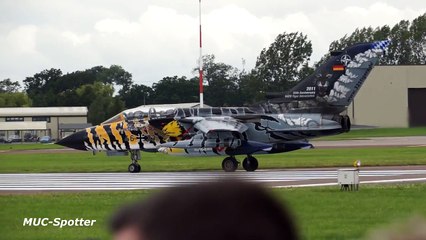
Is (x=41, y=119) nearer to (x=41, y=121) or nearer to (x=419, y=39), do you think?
(x=41, y=121)

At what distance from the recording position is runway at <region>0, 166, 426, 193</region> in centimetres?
2266

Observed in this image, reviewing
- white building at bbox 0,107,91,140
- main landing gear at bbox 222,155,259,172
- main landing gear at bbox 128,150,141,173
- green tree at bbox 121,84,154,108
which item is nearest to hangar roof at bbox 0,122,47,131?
white building at bbox 0,107,91,140

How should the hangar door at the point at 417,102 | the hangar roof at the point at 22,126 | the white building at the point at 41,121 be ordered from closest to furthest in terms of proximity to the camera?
the hangar door at the point at 417,102, the hangar roof at the point at 22,126, the white building at the point at 41,121

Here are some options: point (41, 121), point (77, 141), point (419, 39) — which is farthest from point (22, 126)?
point (77, 141)

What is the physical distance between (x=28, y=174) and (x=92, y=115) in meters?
56.8

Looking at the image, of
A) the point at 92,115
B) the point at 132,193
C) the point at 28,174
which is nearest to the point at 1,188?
the point at 132,193

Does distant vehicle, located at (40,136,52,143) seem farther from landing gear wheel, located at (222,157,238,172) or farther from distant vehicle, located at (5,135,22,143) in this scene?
landing gear wheel, located at (222,157,238,172)

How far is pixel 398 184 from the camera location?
21250 millimetres

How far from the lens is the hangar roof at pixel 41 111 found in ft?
284

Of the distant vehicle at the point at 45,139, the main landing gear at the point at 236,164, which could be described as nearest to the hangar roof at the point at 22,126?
the distant vehicle at the point at 45,139

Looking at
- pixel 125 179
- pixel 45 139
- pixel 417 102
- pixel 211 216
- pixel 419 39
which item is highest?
pixel 419 39

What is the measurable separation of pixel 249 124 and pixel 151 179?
17.3 ft

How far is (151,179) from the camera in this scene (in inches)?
1016

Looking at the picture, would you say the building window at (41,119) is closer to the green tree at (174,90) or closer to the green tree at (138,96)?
the green tree at (138,96)
